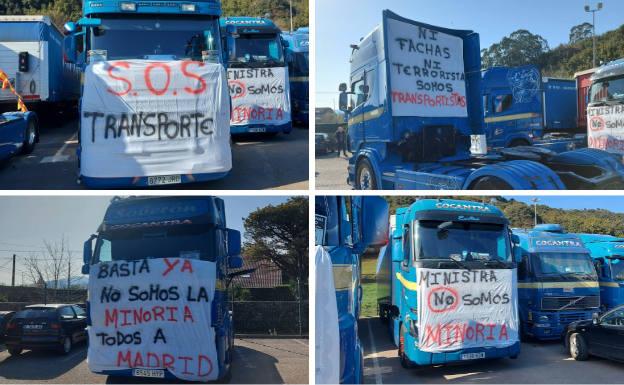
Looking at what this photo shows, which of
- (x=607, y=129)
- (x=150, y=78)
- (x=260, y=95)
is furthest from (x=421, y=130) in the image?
(x=260, y=95)

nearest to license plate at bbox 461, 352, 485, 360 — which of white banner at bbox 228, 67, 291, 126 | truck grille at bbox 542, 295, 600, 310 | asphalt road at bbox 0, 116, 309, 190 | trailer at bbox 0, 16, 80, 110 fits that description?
asphalt road at bbox 0, 116, 309, 190

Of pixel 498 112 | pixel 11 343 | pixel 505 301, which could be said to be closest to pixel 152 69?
pixel 11 343

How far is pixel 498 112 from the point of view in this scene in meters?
8.27

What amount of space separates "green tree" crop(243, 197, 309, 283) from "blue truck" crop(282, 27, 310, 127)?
4.46m

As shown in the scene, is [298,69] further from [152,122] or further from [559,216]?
[559,216]

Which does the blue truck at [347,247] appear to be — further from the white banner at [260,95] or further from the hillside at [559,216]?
the white banner at [260,95]

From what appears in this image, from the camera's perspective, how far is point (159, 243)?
497cm

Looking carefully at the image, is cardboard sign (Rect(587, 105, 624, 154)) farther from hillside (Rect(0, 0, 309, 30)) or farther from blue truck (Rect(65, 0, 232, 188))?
hillside (Rect(0, 0, 309, 30))

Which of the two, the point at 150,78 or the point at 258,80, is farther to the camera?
the point at 258,80

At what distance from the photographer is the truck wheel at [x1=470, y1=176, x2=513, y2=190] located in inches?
200

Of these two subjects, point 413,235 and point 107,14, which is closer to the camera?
point 413,235

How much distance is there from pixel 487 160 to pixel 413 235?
3.36 feet

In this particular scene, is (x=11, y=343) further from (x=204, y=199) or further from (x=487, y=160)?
(x=487, y=160)

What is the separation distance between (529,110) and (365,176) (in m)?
5.92
